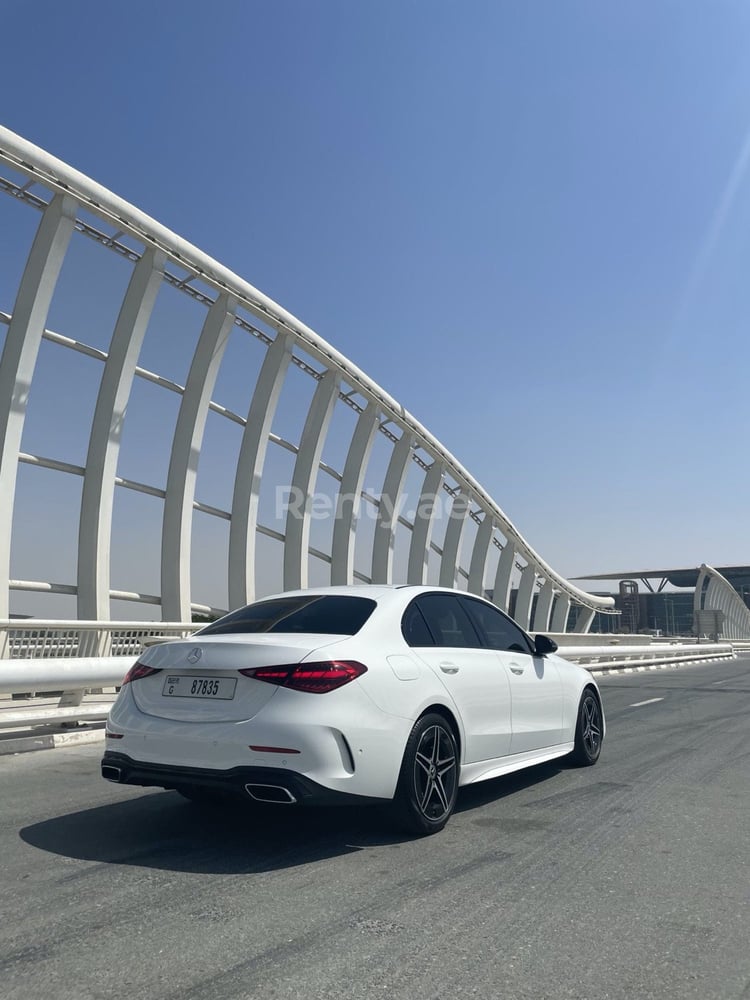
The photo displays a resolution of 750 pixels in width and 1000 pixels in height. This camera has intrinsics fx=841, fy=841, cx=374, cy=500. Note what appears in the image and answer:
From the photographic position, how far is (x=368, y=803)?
171 inches

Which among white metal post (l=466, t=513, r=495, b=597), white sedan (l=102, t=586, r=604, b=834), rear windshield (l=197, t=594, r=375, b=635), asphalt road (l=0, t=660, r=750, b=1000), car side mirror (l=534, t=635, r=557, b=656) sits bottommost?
asphalt road (l=0, t=660, r=750, b=1000)

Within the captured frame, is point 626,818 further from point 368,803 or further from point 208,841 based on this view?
point 208,841

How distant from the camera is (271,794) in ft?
13.4

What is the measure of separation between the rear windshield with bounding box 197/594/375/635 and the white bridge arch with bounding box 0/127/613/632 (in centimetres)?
631

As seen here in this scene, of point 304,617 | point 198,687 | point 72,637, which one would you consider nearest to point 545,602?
point 72,637

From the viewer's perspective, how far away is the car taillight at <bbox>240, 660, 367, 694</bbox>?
4.28m

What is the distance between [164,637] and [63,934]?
7297mm

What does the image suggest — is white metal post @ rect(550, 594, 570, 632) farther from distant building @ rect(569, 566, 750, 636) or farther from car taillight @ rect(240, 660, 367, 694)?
distant building @ rect(569, 566, 750, 636)

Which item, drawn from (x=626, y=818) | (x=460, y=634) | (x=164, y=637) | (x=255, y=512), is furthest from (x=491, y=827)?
(x=255, y=512)

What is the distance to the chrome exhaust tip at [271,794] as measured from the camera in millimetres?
4047


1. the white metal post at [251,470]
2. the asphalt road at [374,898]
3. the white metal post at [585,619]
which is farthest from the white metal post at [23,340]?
the white metal post at [585,619]

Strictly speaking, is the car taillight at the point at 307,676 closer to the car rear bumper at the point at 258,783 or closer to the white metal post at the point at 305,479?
the car rear bumper at the point at 258,783

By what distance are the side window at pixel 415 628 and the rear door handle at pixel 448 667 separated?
165 millimetres

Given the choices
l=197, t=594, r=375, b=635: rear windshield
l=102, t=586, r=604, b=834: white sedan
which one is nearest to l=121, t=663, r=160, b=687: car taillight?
l=102, t=586, r=604, b=834: white sedan
